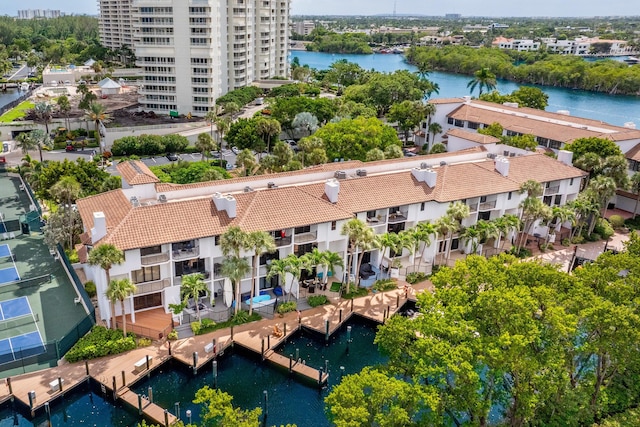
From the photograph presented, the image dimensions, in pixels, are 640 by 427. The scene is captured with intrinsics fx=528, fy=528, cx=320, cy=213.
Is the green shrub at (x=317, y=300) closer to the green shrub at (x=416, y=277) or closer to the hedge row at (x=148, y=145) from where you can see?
the green shrub at (x=416, y=277)

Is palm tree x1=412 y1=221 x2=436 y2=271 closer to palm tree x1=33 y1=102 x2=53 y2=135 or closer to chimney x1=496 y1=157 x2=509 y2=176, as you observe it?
chimney x1=496 y1=157 x2=509 y2=176

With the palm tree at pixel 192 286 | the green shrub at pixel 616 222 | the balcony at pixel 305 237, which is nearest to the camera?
the palm tree at pixel 192 286

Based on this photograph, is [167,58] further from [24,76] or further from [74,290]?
[24,76]

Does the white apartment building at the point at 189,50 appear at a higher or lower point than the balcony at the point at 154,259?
higher

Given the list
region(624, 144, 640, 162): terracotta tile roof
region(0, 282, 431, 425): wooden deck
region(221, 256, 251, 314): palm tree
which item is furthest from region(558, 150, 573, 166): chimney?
region(221, 256, 251, 314): palm tree

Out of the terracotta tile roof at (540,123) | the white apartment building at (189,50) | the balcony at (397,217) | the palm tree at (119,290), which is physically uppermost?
the white apartment building at (189,50)

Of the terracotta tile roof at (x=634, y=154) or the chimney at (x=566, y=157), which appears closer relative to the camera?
the chimney at (x=566, y=157)

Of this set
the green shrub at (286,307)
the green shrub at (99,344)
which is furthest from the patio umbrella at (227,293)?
the green shrub at (99,344)

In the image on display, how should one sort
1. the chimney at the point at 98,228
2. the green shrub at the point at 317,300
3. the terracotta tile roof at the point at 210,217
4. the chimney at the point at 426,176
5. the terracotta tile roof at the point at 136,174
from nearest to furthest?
the chimney at the point at 98,228 → the terracotta tile roof at the point at 210,217 → the green shrub at the point at 317,300 → the terracotta tile roof at the point at 136,174 → the chimney at the point at 426,176
